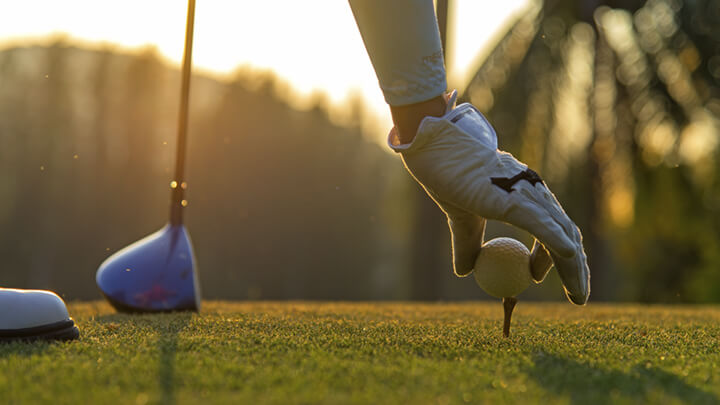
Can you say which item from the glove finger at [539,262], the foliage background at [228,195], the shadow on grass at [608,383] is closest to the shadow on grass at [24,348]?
the shadow on grass at [608,383]

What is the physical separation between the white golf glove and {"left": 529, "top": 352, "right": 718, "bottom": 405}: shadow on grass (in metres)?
0.33

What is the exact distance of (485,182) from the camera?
1522 millimetres

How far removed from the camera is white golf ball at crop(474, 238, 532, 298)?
66.0 inches

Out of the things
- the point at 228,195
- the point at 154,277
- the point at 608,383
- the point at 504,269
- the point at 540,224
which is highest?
the point at 540,224

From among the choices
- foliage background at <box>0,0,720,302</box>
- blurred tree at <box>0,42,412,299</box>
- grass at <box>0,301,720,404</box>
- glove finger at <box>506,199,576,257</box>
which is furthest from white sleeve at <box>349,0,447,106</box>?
blurred tree at <box>0,42,412,299</box>

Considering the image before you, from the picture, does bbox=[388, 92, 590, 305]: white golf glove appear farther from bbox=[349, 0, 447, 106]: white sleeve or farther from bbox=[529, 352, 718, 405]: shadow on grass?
bbox=[529, 352, 718, 405]: shadow on grass

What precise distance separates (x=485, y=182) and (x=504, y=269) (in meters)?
0.29

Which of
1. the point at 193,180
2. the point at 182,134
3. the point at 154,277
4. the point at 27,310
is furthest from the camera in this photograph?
the point at 193,180

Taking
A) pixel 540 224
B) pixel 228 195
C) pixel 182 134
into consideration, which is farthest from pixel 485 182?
pixel 228 195

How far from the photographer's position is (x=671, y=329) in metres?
2.10

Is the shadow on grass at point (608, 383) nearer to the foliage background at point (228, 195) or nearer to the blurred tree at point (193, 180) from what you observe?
the foliage background at point (228, 195)

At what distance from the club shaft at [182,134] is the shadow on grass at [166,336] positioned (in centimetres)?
59

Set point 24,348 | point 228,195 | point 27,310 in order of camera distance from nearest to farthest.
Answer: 1. point 24,348
2. point 27,310
3. point 228,195

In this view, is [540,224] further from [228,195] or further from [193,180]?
[228,195]
